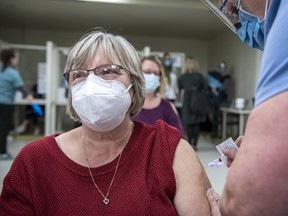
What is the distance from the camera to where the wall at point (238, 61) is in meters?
6.23

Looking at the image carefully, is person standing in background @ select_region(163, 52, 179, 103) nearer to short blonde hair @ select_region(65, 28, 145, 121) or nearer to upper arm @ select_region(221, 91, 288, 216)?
short blonde hair @ select_region(65, 28, 145, 121)

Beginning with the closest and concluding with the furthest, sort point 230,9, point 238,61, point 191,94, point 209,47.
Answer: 1. point 230,9
2. point 191,94
3. point 238,61
4. point 209,47

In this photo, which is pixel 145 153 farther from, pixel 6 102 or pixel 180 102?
pixel 180 102

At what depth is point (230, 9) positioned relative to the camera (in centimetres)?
92

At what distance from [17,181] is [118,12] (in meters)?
5.64

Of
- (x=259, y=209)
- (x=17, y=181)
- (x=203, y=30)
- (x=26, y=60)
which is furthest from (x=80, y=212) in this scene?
(x=203, y=30)

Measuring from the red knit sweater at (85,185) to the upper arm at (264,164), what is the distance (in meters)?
0.45

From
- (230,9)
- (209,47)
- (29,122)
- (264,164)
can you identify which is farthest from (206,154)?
(209,47)

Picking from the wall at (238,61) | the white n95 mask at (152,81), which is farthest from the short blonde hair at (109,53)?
the wall at (238,61)

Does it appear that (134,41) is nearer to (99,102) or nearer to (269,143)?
(99,102)

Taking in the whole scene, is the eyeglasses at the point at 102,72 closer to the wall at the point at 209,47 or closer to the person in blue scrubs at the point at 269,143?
the person in blue scrubs at the point at 269,143

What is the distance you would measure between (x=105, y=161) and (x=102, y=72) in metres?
0.29

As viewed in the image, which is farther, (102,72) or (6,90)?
(6,90)

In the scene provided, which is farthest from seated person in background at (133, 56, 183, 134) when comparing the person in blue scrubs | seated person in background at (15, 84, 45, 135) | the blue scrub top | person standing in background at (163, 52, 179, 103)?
seated person in background at (15, 84, 45, 135)
